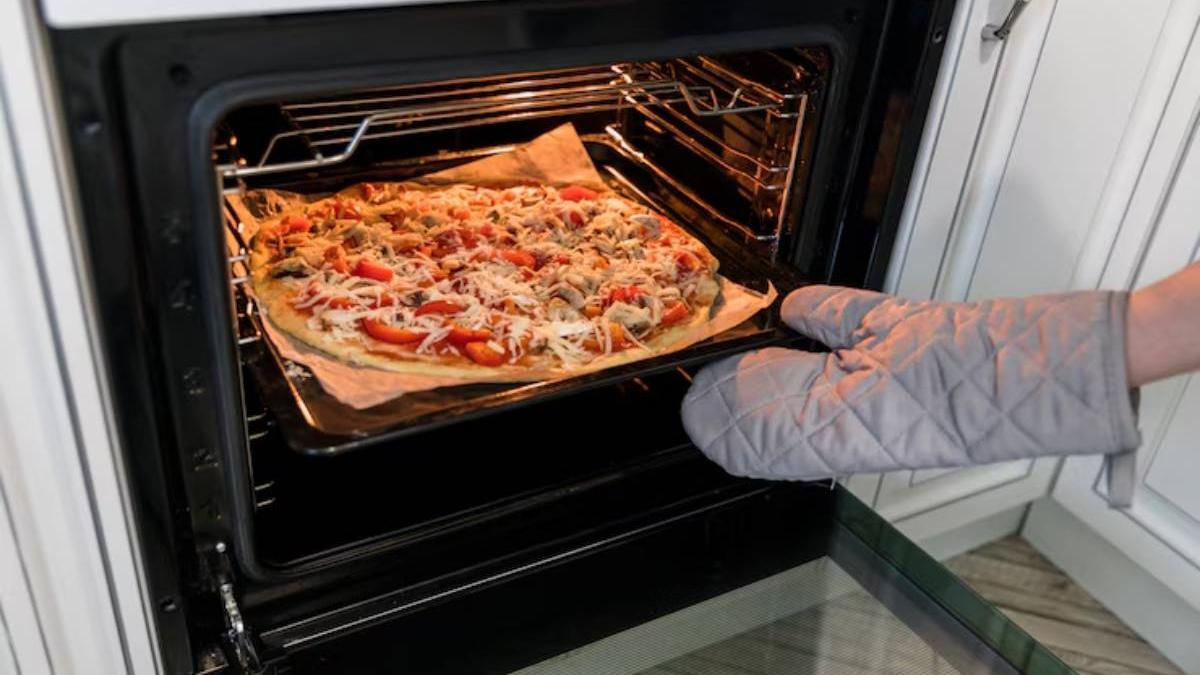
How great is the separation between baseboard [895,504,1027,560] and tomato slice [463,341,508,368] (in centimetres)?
97

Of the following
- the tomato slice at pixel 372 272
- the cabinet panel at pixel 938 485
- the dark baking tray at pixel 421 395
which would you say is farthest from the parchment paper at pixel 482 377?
the cabinet panel at pixel 938 485

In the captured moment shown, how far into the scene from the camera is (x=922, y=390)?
2.91ft

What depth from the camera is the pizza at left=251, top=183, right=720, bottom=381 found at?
3.38ft

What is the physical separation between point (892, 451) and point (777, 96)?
0.40 meters

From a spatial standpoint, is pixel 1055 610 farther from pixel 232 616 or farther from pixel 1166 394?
pixel 232 616

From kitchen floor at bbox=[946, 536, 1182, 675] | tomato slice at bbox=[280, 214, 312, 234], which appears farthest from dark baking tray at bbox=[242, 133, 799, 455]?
kitchen floor at bbox=[946, 536, 1182, 675]

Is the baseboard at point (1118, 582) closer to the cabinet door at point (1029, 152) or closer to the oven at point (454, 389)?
the cabinet door at point (1029, 152)

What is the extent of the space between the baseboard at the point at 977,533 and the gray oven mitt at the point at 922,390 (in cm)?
84

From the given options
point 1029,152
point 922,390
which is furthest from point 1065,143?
point 922,390

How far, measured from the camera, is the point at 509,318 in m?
1.07

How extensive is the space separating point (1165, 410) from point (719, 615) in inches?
27.2

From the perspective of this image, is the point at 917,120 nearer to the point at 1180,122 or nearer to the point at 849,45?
the point at 849,45

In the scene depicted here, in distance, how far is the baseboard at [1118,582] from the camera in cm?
157

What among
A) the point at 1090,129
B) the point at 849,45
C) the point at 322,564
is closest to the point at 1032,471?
the point at 1090,129
